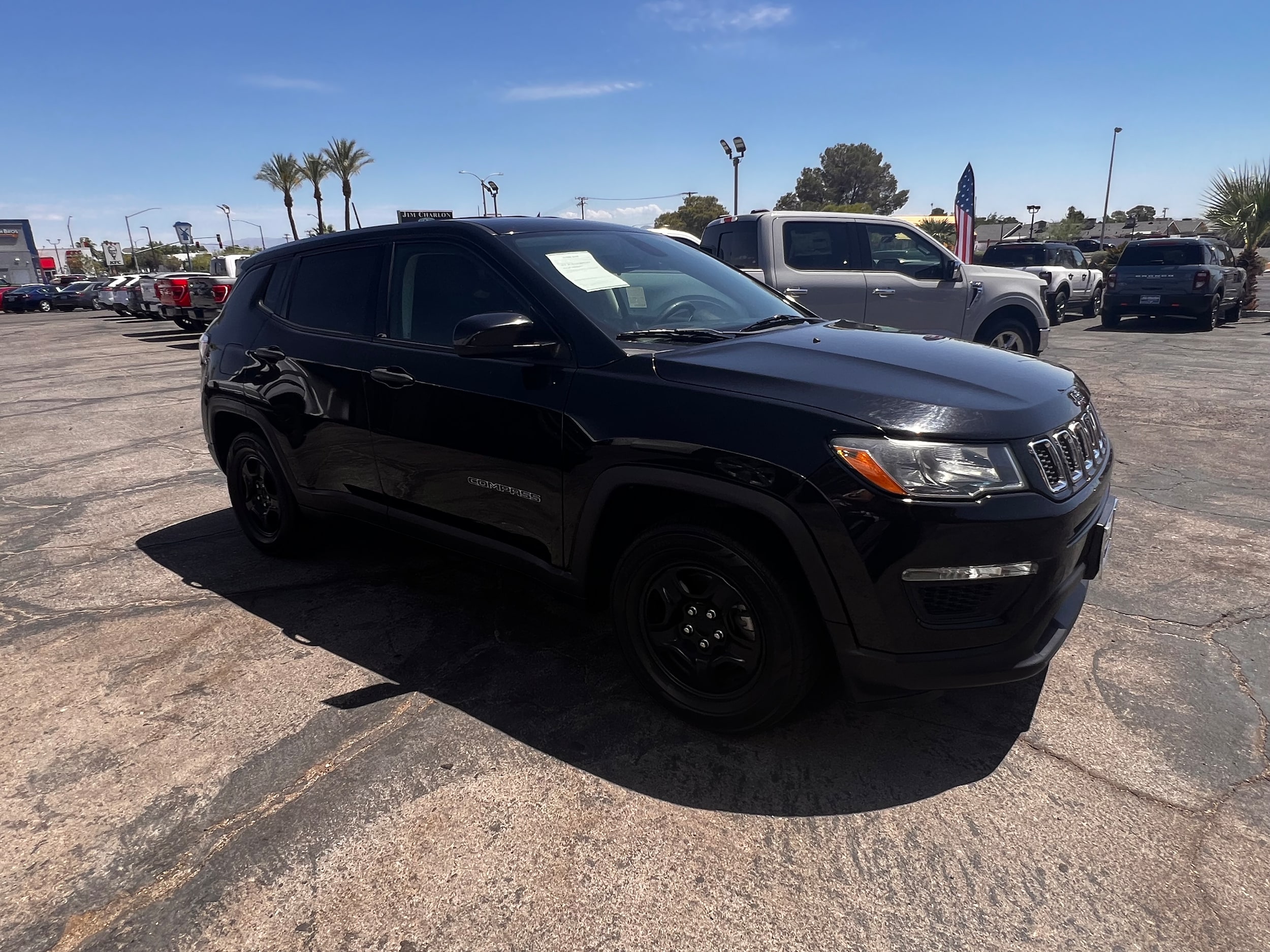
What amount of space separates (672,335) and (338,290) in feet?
5.90

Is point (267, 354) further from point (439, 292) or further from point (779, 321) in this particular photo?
point (779, 321)

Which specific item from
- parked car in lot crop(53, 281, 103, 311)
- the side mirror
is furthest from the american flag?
parked car in lot crop(53, 281, 103, 311)

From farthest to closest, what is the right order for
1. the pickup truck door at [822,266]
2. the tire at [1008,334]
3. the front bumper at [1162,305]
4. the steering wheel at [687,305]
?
1. the front bumper at [1162,305]
2. the tire at [1008,334]
3. the pickup truck door at [822,266]
4. the steering wheel at [687,305]

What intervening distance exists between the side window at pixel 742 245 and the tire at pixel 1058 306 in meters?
10.3

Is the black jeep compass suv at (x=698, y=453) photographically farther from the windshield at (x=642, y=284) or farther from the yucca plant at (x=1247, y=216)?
the yucca plant at (x=1247, y=216)

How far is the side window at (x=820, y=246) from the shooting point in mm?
8414

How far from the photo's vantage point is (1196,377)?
390 inches

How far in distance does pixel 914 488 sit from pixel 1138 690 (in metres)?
1.56

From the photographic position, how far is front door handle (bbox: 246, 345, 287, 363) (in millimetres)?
4102

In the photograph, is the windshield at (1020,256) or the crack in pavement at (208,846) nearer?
the crack in pavement at (208,846)

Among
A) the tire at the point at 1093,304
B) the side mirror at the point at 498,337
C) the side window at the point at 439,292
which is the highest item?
the side window at the point at 439,292

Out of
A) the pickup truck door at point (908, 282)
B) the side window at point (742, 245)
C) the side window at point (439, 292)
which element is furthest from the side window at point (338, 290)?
the pickup truck door at point (908, 282)

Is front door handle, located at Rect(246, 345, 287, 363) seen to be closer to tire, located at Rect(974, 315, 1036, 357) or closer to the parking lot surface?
the parking lot surface

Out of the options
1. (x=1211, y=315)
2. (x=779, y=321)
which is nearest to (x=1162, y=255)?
(x=1211, y=315)
